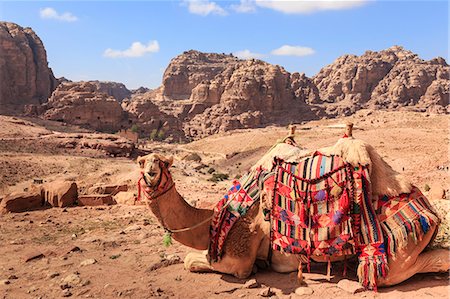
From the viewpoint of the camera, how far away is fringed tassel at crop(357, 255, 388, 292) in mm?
4773

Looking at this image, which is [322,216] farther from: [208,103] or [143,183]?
[208,103]

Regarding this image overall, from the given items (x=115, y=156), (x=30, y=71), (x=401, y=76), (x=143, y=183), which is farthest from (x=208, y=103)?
(x=143, y=183)

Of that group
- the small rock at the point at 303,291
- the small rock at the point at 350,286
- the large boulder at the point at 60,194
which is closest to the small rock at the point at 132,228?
the large boulder at the point at 60,194

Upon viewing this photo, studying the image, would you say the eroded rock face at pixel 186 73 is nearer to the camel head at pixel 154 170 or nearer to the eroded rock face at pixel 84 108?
the eroded rock face at pixel 84 108

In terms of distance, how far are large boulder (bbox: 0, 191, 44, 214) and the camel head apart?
866 cm

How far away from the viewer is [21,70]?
7394 cm

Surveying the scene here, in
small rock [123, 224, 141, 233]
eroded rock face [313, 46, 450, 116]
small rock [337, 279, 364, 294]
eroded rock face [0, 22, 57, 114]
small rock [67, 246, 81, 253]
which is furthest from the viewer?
eroded rock face [313, 46, 450, 116]

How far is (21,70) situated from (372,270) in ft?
271

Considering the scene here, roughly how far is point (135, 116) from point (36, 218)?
5809 centimetres

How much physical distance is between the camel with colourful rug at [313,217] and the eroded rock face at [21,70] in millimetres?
69727

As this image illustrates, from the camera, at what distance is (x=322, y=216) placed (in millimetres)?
5133

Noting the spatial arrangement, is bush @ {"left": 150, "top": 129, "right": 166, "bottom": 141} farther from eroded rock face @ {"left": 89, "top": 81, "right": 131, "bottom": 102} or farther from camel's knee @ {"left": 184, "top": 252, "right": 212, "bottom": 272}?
eroded rock face @ {"left": 89, "top": 81, "right": 131, "bottom": 102}

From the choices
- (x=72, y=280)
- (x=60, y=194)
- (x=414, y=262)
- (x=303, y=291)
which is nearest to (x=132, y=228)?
(x=72, y=280)

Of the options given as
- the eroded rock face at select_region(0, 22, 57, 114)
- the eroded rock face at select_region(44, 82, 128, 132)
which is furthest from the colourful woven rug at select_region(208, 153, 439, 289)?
the eroded rock face at select_region(0, 22, 57, 114)
